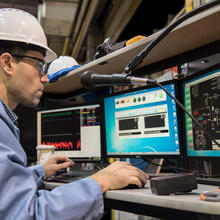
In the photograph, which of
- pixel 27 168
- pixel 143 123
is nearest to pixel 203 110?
pixel 143 123

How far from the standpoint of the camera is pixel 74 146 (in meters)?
1.69

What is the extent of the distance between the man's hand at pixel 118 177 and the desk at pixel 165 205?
0.09 feet

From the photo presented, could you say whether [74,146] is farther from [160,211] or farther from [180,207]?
[180,207]

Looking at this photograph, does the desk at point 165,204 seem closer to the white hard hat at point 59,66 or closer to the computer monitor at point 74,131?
the computer monitor at point 74,131

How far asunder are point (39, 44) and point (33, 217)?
74cm

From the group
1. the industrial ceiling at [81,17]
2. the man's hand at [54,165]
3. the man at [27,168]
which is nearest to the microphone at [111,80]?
the man at [27,168]

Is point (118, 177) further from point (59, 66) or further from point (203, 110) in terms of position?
point (59, 66)

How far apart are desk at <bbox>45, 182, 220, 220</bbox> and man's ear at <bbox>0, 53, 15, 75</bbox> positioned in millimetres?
580

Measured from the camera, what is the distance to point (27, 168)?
775 mm

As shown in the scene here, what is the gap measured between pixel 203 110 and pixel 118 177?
46cm

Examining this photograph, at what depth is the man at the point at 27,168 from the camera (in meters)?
0.68

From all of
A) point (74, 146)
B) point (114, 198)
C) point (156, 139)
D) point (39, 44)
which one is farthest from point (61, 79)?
point (114, 198)

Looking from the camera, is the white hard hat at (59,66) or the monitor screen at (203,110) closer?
the monitor screen at (203,110)

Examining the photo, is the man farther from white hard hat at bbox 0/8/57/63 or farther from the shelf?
the shelf
